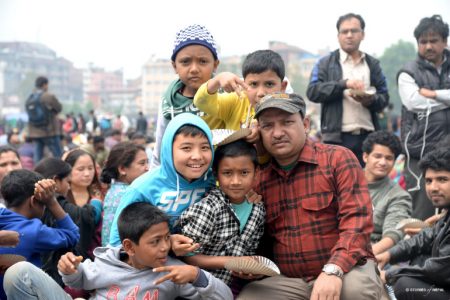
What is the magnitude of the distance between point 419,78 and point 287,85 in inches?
94.0

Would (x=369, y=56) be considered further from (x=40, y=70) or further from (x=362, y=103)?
(x=40, y=70)

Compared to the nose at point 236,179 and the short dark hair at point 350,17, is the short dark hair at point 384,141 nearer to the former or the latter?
the short dark hair at point 350,17

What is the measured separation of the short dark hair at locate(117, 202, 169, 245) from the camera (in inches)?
128

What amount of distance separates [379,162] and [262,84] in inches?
71.6

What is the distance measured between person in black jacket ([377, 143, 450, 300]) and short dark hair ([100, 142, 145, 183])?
227 cm

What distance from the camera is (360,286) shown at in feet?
10.7

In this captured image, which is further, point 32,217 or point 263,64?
point 32,217

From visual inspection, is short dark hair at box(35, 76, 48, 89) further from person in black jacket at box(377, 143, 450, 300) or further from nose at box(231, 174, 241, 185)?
nose at box(231, 174, 241, 185)

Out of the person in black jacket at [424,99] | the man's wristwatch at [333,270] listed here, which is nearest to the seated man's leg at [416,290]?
the man's wristwatch at [333,270]

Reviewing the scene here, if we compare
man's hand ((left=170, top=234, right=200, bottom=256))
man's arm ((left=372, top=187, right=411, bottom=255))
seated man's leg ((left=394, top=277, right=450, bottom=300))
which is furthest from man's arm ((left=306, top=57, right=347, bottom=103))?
man's hand ((left=170, top=234, right=200, bottom=256))

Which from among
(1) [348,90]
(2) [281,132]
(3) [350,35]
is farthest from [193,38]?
(3) [350,35]

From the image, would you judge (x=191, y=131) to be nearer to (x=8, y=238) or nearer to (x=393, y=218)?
(x=8, y=238)

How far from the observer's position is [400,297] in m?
4.16

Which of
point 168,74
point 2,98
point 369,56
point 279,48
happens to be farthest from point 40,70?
point 369,56
